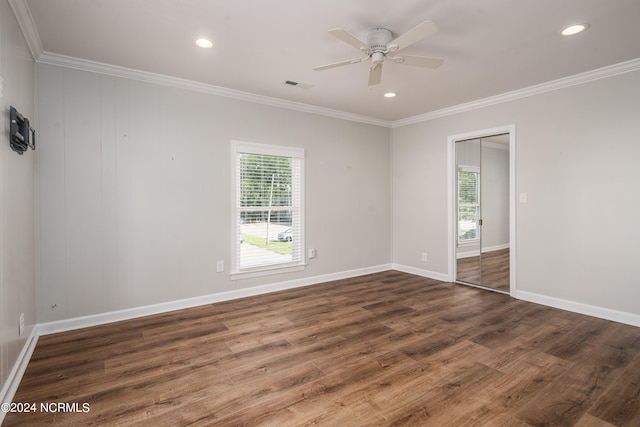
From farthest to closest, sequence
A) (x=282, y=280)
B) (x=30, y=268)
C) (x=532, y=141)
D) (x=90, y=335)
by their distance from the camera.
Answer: (x=282, y=280)
(x=532, y=141)
(x=90, y=335)
(x=30, y=268)

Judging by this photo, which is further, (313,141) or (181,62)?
(313,141)

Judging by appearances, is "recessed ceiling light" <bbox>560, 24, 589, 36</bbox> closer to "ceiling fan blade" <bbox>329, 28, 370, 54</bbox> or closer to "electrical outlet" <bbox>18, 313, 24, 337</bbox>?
"ceiling fan blade" <bbox>329, 28, 370, 54</bbox>

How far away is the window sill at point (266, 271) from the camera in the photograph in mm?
4241

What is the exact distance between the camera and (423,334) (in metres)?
3.07

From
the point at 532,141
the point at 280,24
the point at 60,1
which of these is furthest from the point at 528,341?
the point at 60,1

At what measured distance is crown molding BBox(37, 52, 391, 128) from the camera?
10.3 feet

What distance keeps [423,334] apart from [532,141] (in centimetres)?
284

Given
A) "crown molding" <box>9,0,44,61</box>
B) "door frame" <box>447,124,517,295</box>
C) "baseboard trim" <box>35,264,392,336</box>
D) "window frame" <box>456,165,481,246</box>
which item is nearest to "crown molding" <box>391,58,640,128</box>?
"door frame" <box>447,124,517,295</box>

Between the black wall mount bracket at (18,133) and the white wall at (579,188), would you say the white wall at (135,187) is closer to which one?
the black wall mount bracket at (18,133)

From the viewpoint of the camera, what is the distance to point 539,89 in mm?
3938

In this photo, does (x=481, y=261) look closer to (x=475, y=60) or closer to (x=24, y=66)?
(x=475, y=60)

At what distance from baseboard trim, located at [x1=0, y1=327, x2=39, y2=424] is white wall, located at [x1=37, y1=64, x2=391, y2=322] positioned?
0.37 m

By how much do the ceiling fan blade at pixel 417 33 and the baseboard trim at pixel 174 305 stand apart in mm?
3349

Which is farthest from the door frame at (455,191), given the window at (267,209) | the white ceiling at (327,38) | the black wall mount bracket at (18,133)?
the black wall mount bracket at (18,133)
